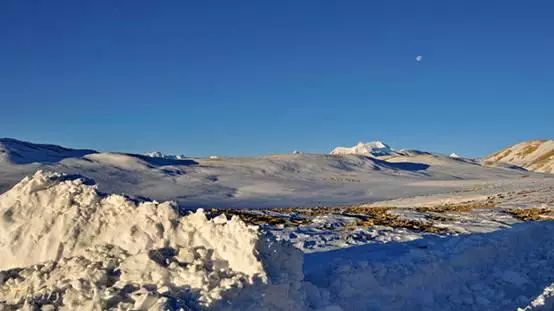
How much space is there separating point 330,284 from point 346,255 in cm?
394

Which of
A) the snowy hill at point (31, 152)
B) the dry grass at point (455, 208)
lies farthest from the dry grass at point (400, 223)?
the snowy hill at point (31, 152)

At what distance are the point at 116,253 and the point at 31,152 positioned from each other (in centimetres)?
5956

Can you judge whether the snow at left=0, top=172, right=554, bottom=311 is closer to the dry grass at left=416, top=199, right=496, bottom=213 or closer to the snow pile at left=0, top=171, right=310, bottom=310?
the snow pile at left=0, top=171, right=310, bottom=310

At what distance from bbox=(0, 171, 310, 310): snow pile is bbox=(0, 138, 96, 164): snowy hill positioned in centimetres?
4914

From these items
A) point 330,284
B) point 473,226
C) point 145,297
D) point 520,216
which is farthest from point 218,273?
point 520,216

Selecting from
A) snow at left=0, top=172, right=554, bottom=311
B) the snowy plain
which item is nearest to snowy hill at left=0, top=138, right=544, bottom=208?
the snowy plain

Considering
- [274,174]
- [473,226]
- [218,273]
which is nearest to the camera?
[218,273]

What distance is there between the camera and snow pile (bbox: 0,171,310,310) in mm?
8570

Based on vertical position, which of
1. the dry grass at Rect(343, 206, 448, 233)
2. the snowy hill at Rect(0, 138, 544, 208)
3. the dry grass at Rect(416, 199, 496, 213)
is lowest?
the dry grass at Rect(343, 206, 448, 233)

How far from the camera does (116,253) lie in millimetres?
10188

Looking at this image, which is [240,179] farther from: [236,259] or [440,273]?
[236,259]

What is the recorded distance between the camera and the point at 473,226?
70.1 feet

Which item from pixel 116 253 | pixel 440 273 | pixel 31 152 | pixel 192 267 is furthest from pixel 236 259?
pixel 31 152

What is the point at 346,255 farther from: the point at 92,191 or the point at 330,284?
the point at 92,191
